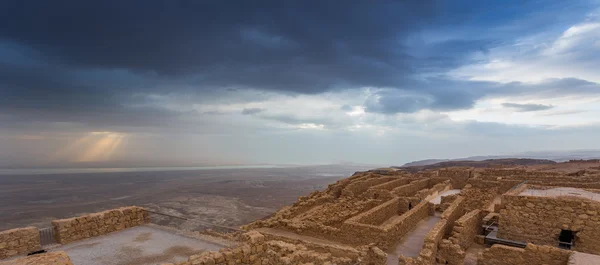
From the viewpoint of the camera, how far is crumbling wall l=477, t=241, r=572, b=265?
758cm

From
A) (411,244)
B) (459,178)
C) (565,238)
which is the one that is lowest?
(411,244)

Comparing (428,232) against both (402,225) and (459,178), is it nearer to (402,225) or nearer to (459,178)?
(402,225)

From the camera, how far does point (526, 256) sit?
26.9 ft

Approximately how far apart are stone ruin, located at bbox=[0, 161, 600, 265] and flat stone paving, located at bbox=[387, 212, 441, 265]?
42 millimetres

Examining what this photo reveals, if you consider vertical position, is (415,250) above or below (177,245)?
below

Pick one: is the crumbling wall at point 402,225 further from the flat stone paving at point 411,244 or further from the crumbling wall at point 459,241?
the crumbling wall at point 459,241

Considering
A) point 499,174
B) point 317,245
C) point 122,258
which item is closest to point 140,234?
point 122,258

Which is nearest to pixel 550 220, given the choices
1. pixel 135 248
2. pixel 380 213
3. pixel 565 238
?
pixel 565 238

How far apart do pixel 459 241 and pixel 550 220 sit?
3166 millimetres

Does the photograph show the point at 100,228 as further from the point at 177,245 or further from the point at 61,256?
the point at 61,256

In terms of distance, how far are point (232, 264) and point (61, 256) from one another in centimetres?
345

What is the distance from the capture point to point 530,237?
11.2 metres

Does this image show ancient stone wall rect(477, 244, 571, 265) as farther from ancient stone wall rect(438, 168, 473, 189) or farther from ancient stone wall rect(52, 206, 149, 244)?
ancient stone wall rect(438, 168, 473, 189)

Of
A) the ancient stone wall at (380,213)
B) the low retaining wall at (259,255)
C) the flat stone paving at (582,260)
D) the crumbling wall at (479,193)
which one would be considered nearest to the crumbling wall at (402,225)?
the ancient stone wall at (380,213)
